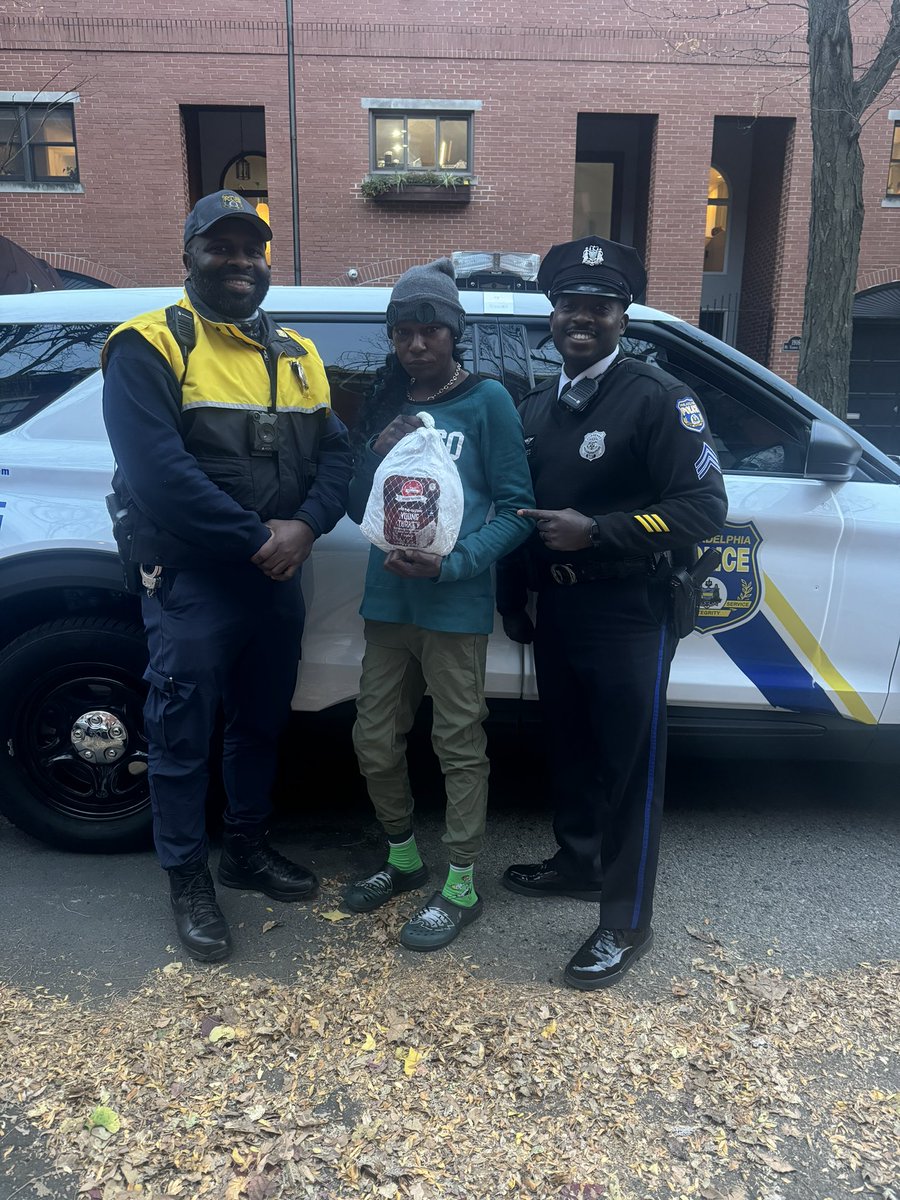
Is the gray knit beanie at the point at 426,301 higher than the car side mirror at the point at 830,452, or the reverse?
the gray knit beanie at the point at 426,301

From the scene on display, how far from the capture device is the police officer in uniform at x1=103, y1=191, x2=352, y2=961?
231 cm

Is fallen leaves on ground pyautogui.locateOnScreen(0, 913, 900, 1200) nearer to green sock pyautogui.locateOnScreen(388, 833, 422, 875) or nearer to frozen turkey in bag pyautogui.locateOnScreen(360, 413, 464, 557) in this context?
green sock pyautogui.locateOnScreen(388, 833, 422, 875)

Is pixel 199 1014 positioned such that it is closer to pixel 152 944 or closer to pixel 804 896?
pixel 152 944

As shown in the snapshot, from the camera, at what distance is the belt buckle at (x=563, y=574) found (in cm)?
242

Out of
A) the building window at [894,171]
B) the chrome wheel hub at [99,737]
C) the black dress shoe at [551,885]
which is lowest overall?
the black dress shoe at [551,885]

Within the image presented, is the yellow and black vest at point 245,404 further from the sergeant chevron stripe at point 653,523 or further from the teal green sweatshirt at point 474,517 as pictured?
the sergeant chevron stripe at point 653,523

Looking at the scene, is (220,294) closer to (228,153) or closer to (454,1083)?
(454,1083)

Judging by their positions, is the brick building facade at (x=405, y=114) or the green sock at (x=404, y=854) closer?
the green sock at (x=404, y=854)

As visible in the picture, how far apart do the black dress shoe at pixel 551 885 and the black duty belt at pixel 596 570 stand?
1.06m

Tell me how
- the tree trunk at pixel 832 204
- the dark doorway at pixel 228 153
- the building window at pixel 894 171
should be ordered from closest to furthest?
the tree trunk at pixel 832 204
the building window at pixel 894 171
the dark doorway at pixel 228 153

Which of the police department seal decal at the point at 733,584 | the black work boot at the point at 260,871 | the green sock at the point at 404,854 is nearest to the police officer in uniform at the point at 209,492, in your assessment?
the black work boot at the point at 260,871

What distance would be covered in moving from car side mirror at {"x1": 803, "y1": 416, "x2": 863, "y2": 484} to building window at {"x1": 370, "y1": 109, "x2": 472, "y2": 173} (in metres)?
12.6

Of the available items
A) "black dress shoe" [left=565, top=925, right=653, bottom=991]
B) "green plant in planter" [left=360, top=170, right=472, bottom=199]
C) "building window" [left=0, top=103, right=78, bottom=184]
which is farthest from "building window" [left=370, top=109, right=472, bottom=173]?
"black dress shoe" [left=565, top=925, right=653, bottom=991]

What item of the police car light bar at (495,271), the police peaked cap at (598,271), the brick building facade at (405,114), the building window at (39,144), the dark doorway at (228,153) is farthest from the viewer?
the dark doorway at (228,153)
